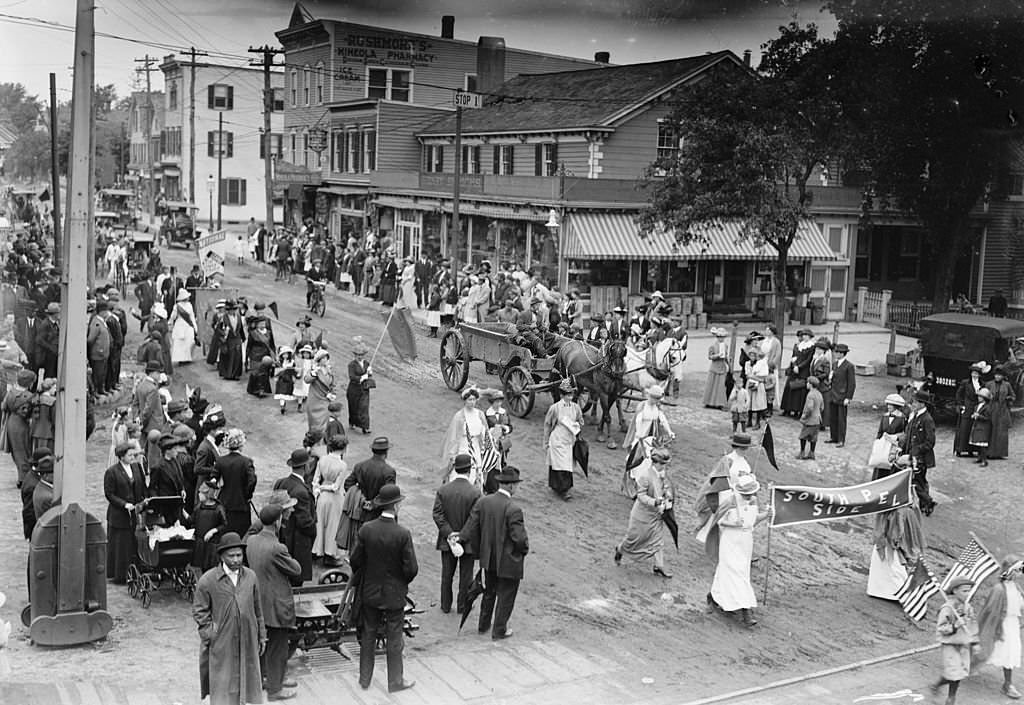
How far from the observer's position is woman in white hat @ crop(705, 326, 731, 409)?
18312mm

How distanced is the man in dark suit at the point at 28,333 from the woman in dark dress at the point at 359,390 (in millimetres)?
4811

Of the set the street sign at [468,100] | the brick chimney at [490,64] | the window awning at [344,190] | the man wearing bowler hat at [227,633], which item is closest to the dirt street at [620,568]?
the man wearing bowler hat at [227,633]

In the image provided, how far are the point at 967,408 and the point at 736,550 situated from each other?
7.98 m

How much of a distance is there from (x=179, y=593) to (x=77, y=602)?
146 cm

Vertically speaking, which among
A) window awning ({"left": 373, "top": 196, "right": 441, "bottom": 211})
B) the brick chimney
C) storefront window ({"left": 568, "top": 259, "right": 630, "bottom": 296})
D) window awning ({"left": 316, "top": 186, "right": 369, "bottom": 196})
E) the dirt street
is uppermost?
the brick chimney

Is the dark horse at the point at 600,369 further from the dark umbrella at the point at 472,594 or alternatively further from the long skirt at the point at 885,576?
the dark umbrella at the point at 472,594

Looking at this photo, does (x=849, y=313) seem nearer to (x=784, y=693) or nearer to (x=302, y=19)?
(x=302, y=19)

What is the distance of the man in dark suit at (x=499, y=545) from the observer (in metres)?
9.02

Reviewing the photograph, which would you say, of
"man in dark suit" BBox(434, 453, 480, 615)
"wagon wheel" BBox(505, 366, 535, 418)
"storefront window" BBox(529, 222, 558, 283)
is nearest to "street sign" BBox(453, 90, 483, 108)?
"storefront window" BBox(529, 222, 558, 283)

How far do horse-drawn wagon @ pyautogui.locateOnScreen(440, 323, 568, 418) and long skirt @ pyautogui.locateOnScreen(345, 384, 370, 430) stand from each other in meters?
2.41

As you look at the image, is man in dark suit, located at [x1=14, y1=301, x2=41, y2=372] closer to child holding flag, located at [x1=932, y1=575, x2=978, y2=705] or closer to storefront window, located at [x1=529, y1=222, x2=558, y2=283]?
storefront window, located at [x1=529, y1=222, x2=558, y2=283]

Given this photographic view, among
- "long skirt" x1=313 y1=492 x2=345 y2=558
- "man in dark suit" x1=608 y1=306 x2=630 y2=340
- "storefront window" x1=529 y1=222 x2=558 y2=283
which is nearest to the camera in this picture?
"long skirt" x1=313 y1=492 x2=345 y2=558

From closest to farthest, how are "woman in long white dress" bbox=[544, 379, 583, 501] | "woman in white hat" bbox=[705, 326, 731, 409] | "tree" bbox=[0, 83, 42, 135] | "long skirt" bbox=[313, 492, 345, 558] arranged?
"long skirt" bbox=[313, 492, 345, 558]
"woman in long white dress" bbox=[544, 379, 583, 501]
"woman in white hat" bbox=[705, 326, 731, 409]
"tree" bbox=[0, 83, 42, 135]

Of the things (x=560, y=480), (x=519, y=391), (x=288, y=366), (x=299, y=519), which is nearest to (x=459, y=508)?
(x=299, y=519)
